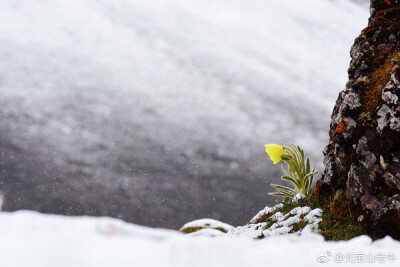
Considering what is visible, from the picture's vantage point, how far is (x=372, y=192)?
4043mm

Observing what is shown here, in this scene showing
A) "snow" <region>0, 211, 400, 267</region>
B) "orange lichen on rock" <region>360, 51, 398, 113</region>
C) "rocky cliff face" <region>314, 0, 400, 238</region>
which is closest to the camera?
"snow" <region>0, 211, 400, 267</region>

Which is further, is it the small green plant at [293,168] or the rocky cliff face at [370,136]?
the small green plant at [293,168]

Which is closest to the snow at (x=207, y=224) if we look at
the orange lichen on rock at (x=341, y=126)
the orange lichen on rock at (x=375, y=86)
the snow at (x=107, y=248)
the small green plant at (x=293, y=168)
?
the small green plant at (x=293, y=168)

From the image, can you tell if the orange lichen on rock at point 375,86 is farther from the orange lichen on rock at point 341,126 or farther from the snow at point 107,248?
the snow at point 107,248

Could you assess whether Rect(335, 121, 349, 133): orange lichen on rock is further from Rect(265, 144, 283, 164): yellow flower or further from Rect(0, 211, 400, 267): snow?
Rect(0, 211, 400, 267): snow

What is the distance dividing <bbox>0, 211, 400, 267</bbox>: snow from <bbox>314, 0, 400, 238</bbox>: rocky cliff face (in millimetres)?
1517

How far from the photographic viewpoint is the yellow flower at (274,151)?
6.09m

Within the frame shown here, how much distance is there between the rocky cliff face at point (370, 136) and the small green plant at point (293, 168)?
83cm

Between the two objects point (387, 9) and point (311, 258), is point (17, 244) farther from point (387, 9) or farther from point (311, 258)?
point (387, 9)

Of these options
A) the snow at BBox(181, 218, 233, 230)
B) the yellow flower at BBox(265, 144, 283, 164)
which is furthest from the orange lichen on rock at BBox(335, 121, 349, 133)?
the snow at BBox(181, 218, 233, 230)

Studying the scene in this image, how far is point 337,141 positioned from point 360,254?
239 cm

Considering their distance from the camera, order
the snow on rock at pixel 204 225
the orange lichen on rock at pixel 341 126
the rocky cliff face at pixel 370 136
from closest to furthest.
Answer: the rocky cliff face at pixel 370 136
the orange lichen on rock at pixel 341 126
the snow on rock at pixel 204 225

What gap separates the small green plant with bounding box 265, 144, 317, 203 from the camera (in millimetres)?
6133

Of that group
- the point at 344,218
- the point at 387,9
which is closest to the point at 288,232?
the point at 344,218
